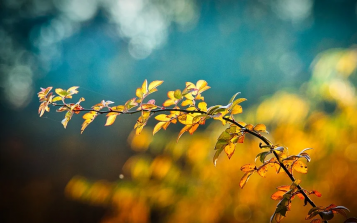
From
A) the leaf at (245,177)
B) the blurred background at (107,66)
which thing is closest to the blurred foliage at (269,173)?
the leaf at (245,177)

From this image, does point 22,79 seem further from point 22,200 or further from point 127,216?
point 127,216

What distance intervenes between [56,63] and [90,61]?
0.38 metres

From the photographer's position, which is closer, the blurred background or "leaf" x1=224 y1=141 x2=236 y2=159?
"leaf" x1=224 y1=141 x2=236 y2=159

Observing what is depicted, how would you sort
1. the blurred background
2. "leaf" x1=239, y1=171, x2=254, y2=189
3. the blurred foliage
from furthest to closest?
1. the blurred background
2. the blurred foliage
3. "leaf" x1=239, y1=171, x2=254, y2=189

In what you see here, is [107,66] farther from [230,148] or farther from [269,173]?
[230,148]

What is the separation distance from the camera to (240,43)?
3.44m

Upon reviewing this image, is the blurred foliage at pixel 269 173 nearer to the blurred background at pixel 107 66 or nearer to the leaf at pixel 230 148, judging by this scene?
the leaf at pixel 230 148

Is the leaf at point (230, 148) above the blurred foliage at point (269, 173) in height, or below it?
below

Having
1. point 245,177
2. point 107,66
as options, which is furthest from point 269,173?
point 107,66

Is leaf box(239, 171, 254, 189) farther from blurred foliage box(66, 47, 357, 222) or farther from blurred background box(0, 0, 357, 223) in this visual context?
blurred background box(0, 0, 357, 223)

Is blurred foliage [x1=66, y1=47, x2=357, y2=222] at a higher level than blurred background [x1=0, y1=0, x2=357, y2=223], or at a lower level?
lower

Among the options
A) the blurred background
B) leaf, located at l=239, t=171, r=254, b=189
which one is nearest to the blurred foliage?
leaf, located at l=239, t=171, r=254, b=189

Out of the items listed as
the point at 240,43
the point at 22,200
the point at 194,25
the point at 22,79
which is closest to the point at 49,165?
the point at 22,200

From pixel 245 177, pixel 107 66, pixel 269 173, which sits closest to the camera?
pixel 245 177
